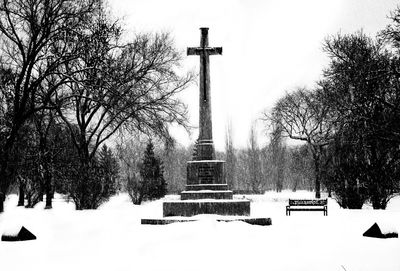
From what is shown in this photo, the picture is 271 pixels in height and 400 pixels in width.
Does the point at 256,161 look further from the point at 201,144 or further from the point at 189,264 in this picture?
the point at 189,264

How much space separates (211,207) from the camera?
558 inches

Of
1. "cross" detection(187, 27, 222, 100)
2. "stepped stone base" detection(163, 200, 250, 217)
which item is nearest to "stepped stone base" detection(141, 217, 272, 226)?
"stepped stone base" detection(163, 200, 250, 217)

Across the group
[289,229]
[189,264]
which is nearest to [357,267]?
[189,264]

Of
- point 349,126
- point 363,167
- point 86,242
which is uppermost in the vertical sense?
point 349,126

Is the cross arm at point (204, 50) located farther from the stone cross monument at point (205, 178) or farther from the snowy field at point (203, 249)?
the snowy field at point (203, 249)

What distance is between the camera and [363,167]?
1989 centimetres

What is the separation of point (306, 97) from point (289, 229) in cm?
2592

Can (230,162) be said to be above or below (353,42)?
below

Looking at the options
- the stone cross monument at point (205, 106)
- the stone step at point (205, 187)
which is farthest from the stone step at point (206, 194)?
the stone cross monument at point (205, 106)

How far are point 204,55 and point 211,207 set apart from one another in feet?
20.6

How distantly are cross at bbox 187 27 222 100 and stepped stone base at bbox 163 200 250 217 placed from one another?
176 inches

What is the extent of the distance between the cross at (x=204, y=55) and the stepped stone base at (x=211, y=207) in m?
4.46

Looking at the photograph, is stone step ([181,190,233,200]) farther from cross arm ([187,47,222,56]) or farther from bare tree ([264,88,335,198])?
bare tree ([264,88,335,198])

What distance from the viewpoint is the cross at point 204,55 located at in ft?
54.9
